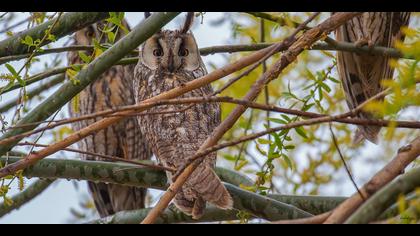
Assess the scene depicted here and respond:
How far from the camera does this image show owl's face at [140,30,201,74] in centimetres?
283

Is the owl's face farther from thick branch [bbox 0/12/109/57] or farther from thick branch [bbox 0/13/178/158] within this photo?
thick branch [bbox 0/13/178/158]

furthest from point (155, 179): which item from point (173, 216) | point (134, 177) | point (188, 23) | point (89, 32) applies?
point (89, 32)

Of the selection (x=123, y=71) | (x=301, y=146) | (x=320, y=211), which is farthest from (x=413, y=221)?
(x=123, y=71)

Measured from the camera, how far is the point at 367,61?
279 cm

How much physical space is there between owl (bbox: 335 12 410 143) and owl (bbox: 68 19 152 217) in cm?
152

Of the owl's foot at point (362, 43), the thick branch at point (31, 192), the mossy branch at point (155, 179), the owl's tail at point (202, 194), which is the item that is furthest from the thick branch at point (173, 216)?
the owl's foot at point (362, 43)

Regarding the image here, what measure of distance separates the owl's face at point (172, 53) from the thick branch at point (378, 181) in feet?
4.70

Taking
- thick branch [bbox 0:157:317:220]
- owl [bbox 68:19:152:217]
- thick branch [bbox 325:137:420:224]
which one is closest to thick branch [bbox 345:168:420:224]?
thick branch [bbox 325:137:420:224]

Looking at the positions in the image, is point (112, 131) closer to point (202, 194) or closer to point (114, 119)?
point (202, 194)

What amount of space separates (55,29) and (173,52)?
0.86m
